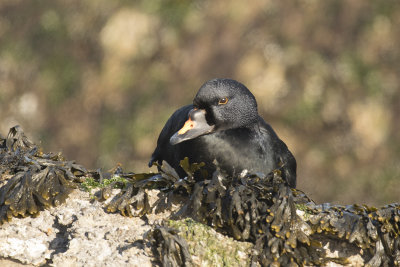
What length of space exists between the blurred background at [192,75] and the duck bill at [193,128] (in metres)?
5.73

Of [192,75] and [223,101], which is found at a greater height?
[192,75]

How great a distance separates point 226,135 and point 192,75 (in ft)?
24.4

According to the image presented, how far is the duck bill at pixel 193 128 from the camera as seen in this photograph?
4391 millimetres

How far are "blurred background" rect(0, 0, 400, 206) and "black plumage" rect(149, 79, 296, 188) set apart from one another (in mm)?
5471

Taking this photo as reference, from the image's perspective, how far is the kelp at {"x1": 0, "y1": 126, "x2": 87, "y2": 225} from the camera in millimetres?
3627

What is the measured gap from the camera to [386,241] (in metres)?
3.46

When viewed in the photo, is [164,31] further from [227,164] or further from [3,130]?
[227,164]

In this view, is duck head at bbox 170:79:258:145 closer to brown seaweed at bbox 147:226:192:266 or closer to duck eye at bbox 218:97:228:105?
duck eye at bbox 218:97:228:105

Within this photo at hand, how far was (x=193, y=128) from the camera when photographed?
443cm

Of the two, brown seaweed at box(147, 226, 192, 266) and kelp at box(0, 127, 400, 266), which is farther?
kelp at box(0, 127, 400, 266)

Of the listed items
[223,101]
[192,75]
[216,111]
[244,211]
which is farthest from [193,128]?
[192,75]

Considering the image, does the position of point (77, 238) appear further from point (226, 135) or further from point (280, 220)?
point (226, 135)

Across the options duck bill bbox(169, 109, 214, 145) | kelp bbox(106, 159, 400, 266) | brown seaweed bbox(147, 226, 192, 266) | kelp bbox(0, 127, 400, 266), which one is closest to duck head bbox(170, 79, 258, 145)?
duck bill bbox(169, 109, 214, 145)

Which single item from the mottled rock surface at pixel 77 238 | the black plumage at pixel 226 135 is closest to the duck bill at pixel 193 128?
the black plumage at pixel 226 135
